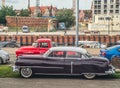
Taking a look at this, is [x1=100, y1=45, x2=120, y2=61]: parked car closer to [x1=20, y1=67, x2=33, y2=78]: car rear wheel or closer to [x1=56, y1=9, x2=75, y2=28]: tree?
[x1=20, y1=67, x2=33, y2=78]: car rear wheel

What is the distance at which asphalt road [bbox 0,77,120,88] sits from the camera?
42.4 ft

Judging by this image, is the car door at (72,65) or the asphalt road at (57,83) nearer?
the asphalt road at (57,83)

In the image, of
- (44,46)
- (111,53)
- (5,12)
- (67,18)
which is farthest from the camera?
(5,12)

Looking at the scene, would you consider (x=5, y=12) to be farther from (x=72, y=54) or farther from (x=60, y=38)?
(x=72, y=54)

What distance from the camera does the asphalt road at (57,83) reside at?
42.4ft

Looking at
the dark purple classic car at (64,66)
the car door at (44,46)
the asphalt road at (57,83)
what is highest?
the car door at (44,46)

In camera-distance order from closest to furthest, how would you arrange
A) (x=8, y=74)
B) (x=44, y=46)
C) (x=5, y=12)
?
(x=8, y=74)
(x=44, y=46)
(x=5, y=12)

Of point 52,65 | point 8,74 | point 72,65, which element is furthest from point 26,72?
point 72,65

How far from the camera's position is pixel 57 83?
528 inches

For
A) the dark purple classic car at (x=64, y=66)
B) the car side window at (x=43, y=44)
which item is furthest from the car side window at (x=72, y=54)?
the car side window at (x=43, y=44)

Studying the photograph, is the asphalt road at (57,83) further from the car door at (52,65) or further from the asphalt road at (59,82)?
the car door at (52,65)

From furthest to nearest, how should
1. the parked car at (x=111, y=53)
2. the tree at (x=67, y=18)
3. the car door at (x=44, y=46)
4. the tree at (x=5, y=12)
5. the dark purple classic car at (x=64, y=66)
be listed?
1. the tree at (x=5, y=12)
2. the tree at (x=67, y=18)
3. the car door at (x=44, y=46)
4. the parked car at (x=111, y=53)
5. the dark purple classic car at (x=64, y=66)

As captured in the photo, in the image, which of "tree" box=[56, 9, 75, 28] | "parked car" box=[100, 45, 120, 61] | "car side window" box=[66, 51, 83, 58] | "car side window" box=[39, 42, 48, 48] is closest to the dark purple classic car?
"car side window" box=[66, 51, 83, 58]

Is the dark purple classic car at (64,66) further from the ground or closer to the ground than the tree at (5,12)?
closer to the ground
